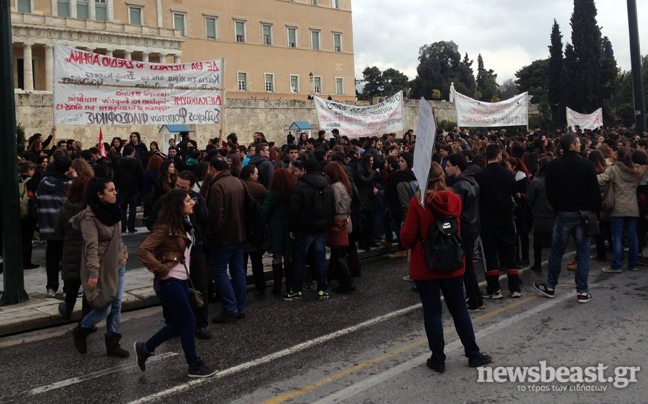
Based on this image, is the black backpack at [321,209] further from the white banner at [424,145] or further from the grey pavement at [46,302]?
the white banner at [424,145]

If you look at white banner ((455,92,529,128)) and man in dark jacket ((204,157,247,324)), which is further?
white banner ((455,92,529,128))

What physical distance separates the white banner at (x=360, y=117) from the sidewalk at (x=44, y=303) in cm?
798

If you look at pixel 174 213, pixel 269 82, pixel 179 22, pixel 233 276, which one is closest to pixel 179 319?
pixel 174 213

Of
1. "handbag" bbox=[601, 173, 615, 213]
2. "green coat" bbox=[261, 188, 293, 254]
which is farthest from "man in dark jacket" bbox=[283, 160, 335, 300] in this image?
"handbag" bbox=[601, 173, 615, 213]

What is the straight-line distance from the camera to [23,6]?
46875 millimetres

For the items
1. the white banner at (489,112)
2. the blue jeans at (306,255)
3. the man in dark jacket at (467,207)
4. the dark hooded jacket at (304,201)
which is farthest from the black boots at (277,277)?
the white banner at (489,112)

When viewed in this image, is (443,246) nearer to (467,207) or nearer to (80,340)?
(467,207)

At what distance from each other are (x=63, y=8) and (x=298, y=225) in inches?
1924

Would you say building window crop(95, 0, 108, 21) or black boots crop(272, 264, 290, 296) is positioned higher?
building window crop(95, 0, 108, 21)

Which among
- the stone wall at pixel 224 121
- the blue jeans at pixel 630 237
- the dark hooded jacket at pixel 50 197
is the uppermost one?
the stone wall at pixel 224 121

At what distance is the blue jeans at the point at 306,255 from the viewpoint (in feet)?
25.6

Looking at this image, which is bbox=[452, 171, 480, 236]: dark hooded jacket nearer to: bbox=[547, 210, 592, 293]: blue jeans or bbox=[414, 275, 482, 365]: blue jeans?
bbox=[547, 210, 592, 293]: blue jeans

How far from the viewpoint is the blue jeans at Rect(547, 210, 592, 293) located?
23.1 ft

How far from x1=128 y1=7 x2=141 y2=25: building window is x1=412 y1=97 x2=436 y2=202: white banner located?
5190cm
